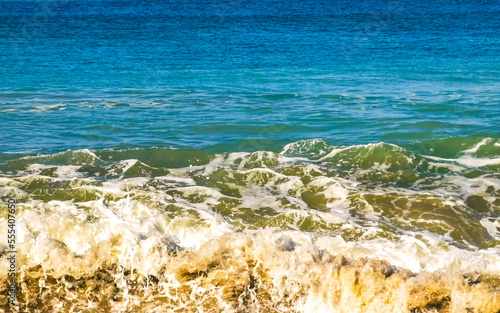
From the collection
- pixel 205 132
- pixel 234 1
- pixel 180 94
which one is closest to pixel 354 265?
pixel 205 132

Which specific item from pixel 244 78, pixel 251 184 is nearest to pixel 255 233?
pixel 251 184

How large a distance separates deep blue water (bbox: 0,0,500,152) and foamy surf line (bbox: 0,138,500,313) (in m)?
1.77

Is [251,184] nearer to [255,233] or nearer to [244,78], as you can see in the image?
[255,233]

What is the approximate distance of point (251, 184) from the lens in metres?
8.48

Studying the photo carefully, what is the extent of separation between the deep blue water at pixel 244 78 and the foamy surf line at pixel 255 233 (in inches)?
69.5

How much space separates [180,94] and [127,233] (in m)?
9.30

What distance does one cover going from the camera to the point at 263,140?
36.2 feet

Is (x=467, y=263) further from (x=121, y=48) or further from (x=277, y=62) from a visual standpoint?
(x=121, y=48)

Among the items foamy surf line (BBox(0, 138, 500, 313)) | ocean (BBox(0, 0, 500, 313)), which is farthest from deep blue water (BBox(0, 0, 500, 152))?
foamy surf line (BBox(0, 138, 500, 313))

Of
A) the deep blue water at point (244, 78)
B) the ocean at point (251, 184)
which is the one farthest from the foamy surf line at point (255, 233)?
the deep blue water at point (244, 78)

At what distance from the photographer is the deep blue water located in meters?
11.7

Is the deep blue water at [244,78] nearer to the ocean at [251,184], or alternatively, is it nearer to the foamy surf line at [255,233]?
the ocean at [251,184]

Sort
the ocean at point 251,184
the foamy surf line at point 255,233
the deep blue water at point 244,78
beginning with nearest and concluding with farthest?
the foamy surf line at point 255,233, the ocean at point 251,184, the deep blue water at point 244,78

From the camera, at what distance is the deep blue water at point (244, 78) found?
11672 millimetres
